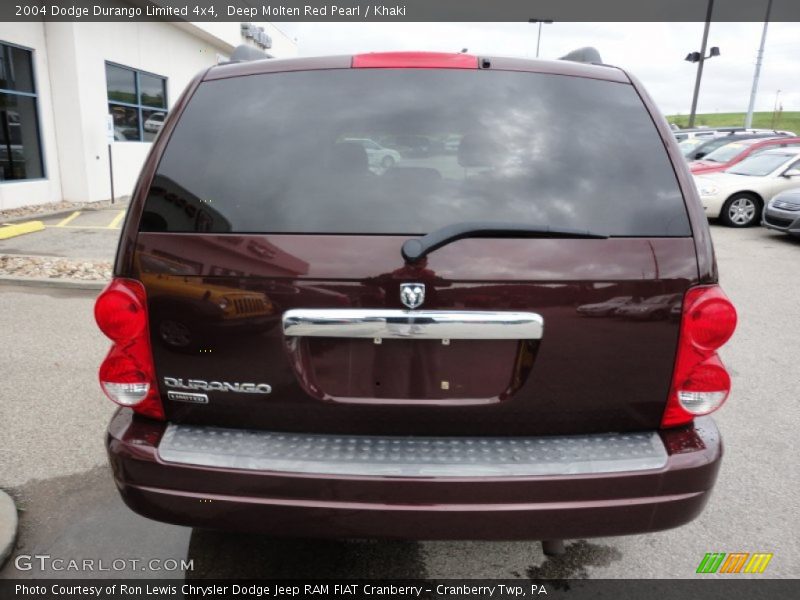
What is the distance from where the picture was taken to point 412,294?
1795 millimetres

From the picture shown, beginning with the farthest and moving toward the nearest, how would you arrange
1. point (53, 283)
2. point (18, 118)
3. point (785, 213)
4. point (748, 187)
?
point (748, 187) < point (18, 118) < point (785, 213) < point (53, 283)

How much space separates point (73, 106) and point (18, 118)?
117 centimetres

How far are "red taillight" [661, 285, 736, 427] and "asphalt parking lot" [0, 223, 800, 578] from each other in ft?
3.24

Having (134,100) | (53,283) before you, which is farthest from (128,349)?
(134,100)

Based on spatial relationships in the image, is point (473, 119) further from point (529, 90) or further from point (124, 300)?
point (124, 300)

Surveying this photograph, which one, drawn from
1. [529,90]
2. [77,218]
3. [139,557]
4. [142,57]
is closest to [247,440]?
[139,557]

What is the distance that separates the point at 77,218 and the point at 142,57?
21.8 ft

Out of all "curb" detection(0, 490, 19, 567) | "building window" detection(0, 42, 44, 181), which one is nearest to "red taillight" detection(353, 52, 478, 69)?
"curb" detection(0, 490, 19, 567)

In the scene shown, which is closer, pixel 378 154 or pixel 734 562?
pixel 378 154

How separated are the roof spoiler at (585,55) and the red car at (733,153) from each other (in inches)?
491

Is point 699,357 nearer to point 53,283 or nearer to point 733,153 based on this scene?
point 53,283

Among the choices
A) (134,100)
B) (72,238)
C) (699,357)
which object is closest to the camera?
(699,357)

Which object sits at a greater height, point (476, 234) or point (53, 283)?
point (476, 234)

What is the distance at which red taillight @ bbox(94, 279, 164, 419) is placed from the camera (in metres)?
1.91
